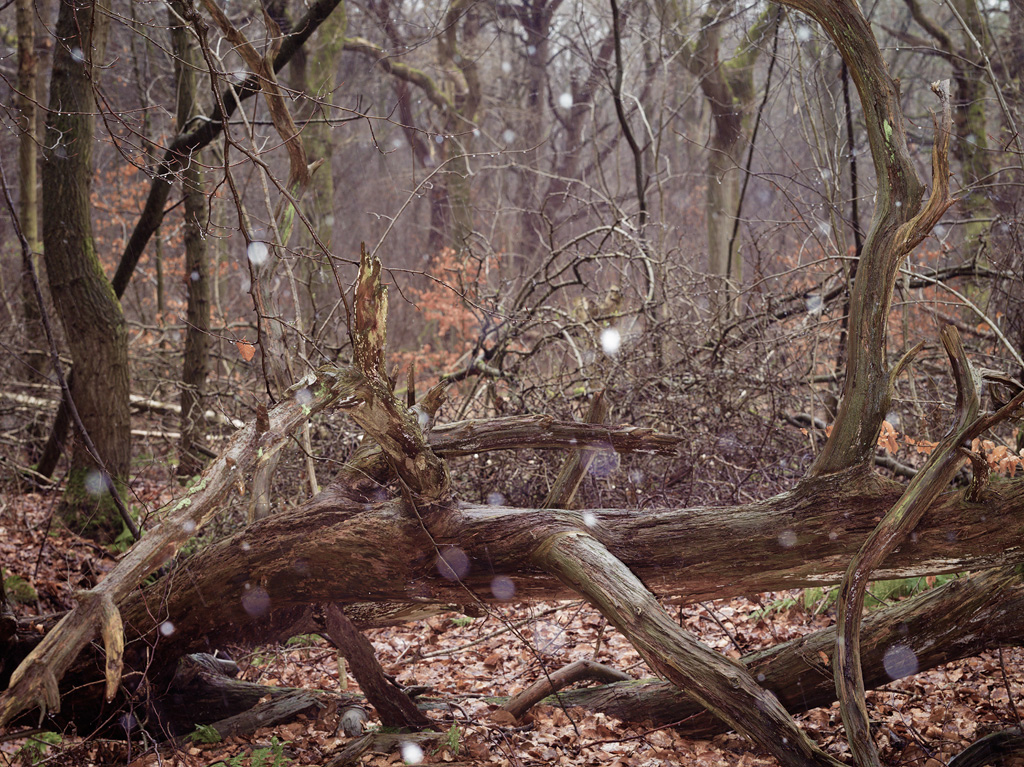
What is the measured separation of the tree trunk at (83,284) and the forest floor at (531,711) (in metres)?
1.19

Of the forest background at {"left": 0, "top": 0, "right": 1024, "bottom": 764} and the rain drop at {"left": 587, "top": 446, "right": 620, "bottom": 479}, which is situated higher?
the forest background at {"left": 0, "top": 0, "right": 1024, "bottom": 764}

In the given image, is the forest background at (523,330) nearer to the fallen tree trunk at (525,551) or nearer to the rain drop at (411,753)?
the fallen tree trunk at (525,551)

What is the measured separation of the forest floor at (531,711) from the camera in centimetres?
369

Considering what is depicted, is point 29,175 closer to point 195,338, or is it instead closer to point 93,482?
point 195,338

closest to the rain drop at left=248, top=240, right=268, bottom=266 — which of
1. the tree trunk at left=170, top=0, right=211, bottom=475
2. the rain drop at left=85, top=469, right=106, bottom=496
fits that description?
the tree trunk at left=170, top=0, right=211, bottom=475

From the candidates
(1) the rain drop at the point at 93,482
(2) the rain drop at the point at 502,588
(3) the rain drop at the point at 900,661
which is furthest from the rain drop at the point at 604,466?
(1) the rain drop at the point at 93,482

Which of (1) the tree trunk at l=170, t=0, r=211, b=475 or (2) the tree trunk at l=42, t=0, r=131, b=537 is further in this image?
(1) the tree trunk at l=170, t=0, r=211, b=475

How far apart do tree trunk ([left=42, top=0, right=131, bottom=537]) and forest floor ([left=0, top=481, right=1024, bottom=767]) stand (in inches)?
46.8

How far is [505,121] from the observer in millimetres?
18484

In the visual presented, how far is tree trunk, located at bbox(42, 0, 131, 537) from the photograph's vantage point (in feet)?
21.1

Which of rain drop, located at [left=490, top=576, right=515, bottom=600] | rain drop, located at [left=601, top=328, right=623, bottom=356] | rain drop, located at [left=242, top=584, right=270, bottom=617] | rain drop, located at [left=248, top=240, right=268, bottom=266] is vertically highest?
rain drop, located at [left=248, top=240, right=268, bottom=266]

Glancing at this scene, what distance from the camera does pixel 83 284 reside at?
655 centimetres

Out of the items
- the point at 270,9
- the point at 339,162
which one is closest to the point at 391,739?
the point at 270,9

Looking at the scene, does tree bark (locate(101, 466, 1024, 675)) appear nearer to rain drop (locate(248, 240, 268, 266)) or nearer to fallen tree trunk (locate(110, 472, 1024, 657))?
fallen tree trunk (locate(110, 472, 1024, 657))
